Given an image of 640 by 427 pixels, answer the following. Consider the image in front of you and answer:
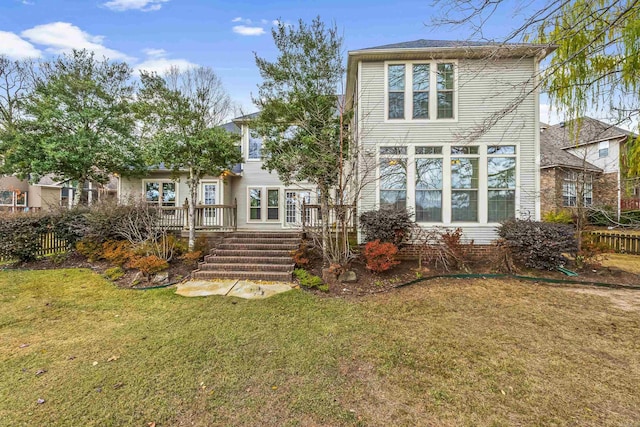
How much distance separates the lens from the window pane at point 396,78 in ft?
26.3

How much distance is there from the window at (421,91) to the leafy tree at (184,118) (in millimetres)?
5782

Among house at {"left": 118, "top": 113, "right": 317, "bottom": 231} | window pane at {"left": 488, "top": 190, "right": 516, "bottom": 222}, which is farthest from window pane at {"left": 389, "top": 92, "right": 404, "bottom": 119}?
house at {"left": 118, "top": 113, "right": 317, "bottom": 231}

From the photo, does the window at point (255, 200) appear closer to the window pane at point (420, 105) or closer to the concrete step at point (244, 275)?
the concrete step at point (244, 275)

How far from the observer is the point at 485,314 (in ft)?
14.8

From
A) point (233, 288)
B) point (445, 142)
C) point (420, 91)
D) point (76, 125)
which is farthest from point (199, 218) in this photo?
point (445, 142)

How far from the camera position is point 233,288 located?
19.9ft

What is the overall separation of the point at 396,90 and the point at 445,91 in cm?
145

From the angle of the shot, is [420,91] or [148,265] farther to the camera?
[420,91]

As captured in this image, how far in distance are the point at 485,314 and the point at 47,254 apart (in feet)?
39.7

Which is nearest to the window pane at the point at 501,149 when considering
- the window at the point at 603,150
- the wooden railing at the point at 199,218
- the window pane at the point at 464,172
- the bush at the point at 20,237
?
the window pane at the point at 464,172

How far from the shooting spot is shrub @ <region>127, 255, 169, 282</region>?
656 centimetres

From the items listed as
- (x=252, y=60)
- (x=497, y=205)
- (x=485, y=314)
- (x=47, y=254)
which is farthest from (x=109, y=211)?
(x=497, y=205)

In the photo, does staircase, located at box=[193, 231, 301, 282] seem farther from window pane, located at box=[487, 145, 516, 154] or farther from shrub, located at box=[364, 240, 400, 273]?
window pane, located at box=[487, 145, 516, 154]

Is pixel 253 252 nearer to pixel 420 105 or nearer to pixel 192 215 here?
pixel 192 215
